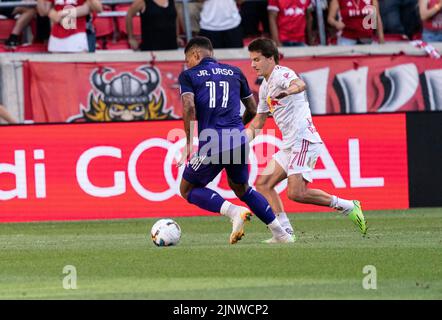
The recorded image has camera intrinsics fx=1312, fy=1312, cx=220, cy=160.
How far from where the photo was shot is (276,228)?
14.2 metres

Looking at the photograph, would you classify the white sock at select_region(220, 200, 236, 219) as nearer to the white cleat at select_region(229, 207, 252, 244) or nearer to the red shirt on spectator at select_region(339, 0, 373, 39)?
the white cleat at select_region(229, 207, 252, 244)

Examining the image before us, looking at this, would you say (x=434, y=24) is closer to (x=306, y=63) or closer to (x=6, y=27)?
(x=306, y=63)

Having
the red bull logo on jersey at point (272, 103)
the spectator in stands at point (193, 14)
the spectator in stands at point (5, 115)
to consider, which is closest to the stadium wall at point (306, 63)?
the spectator in stands at point (193, 14)

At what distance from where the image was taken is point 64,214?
19.4 meters

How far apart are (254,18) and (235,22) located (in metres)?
1.07

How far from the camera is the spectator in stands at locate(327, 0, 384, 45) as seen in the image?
22.4 meters

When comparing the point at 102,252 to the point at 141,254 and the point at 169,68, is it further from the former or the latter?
the point at 169,68

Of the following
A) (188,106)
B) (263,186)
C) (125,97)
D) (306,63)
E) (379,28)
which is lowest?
(263,186)

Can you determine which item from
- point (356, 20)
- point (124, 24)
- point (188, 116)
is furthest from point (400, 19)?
point (188, 116)

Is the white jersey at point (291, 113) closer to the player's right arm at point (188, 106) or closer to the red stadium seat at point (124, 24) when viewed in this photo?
the player's right arm at point (188, 106)

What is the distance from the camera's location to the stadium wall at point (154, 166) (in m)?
19.4

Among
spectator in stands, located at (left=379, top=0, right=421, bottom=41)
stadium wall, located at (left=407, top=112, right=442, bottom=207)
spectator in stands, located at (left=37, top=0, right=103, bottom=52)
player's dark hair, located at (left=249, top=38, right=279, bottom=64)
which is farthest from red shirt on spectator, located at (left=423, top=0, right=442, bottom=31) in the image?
player's dark hair, located at (left=249, top=38, right=279, bottom=64)

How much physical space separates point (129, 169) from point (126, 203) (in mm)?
507

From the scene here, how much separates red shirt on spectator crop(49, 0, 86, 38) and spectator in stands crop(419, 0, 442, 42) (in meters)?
5.85
